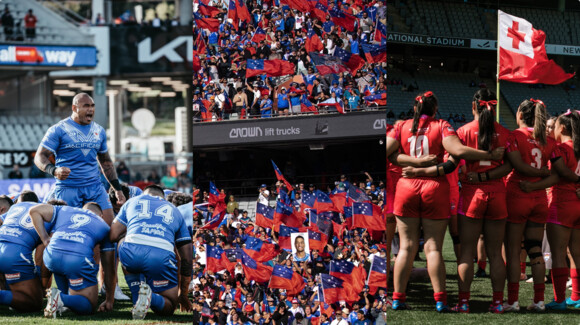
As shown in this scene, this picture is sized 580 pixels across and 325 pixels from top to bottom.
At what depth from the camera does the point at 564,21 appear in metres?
23.8

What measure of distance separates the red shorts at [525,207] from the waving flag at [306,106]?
266 cm

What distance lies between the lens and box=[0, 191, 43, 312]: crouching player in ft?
21.1

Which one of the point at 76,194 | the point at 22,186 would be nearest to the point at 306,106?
the point at 76,194

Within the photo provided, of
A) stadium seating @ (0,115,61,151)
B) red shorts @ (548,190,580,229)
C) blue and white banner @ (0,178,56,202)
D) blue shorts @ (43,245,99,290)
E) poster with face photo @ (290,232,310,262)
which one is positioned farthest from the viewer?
stadium seating @ (0,115,61,151)

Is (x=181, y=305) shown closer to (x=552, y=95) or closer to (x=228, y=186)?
(x=228, y=186)

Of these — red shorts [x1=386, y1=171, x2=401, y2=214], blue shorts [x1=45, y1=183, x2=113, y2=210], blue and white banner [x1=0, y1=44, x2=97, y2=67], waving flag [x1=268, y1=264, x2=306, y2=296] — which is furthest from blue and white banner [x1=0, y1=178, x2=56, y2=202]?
waving flag [x1=268, y1=264, x2=306, y2=296]

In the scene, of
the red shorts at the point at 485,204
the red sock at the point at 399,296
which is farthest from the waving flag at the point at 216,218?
the red shorts at the point at 485,204

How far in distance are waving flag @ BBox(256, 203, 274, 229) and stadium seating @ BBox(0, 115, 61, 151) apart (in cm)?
2572

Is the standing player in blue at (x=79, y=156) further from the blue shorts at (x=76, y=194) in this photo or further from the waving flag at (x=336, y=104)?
the waving flag at (x=336, y=104)

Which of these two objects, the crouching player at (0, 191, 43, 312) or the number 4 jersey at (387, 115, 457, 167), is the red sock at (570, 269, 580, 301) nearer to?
the number 4 jersey at (387, 115, 457, 167)

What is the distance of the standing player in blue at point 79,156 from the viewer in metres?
7.25

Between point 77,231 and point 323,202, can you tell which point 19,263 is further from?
point 323,202

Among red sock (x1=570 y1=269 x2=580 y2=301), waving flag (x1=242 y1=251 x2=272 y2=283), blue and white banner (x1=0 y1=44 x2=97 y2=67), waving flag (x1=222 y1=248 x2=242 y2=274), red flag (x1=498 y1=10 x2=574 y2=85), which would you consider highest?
blue and white banner (x1=0 y1=44 x2=97 y2=67)

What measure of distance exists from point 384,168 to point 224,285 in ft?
3.64
